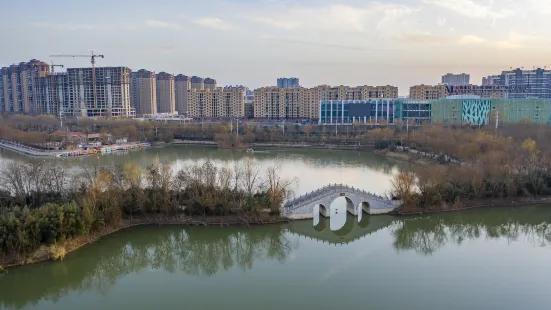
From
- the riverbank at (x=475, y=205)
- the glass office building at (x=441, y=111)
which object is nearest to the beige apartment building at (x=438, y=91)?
the glass office building at (x=441, y=111)

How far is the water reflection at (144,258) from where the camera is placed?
24.0ft

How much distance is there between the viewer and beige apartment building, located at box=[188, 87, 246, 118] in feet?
130

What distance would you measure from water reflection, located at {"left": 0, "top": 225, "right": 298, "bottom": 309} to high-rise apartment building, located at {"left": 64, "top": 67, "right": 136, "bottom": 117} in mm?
32897

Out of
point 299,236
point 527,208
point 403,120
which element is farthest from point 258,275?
point 403,120

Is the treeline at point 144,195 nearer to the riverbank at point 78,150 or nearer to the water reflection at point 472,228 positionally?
the water reflection at point 472,228

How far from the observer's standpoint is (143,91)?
4506 cm

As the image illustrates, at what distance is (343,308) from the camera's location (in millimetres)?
6668

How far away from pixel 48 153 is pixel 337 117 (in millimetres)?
19069

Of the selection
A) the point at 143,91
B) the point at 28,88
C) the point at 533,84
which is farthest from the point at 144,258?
the point at 533,84

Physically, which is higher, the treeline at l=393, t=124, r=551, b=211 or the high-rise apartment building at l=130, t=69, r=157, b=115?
the high-rise apartment building at l=130, t=69, r=157, b=115

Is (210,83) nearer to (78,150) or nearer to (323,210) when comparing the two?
(78,150)

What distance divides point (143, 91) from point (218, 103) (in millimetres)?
9701

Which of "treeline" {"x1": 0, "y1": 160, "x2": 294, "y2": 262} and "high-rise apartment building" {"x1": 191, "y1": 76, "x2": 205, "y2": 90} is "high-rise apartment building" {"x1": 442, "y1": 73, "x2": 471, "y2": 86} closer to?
"high-rise apartment building" {"x1": 191, "y1": 76, "x2": 205, "y2": 90}

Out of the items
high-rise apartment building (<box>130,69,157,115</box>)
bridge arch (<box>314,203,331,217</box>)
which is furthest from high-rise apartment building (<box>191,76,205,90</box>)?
bridge arch (<box>314,203,331,217</box>)
